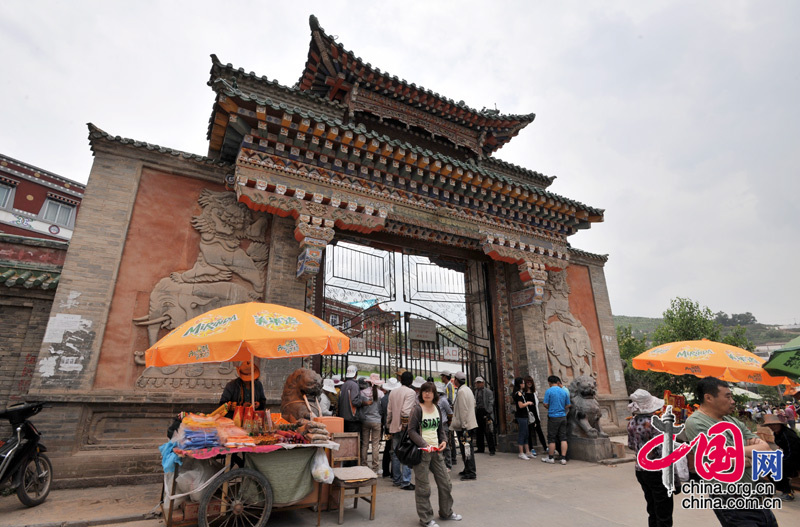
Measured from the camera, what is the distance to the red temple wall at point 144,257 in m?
6.14

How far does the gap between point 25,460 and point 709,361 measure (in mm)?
9882

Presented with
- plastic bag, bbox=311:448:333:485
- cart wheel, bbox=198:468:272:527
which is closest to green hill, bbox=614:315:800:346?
plastic bag, bbox=311:448:333:485

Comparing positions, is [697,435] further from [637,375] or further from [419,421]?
[637,375]

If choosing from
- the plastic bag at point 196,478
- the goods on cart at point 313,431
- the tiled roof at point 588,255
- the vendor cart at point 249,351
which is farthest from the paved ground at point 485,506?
the tiled roof at point 588,255

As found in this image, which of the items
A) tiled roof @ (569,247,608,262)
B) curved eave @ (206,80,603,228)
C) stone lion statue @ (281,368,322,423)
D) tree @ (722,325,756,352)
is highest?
curved eave @ (206,80,603,228)

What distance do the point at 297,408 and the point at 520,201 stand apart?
749cm

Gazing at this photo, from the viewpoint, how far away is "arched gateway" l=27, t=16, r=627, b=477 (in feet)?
19.8

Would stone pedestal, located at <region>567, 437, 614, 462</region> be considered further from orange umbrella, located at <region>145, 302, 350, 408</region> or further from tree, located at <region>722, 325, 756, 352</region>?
tree, located at <region>722, 325, 756, 352</region>

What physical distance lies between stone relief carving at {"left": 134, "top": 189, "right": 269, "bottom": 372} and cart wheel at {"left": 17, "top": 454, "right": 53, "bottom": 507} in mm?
1440

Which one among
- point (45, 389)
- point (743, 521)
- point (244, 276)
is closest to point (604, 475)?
point (743, 521)

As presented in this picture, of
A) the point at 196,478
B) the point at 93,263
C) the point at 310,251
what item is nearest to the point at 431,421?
the point at 196,478

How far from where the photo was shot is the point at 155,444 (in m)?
6.02

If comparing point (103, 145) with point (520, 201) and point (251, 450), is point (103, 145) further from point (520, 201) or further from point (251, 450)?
point (520, 201)

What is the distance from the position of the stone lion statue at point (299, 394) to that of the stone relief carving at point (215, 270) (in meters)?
2.43
